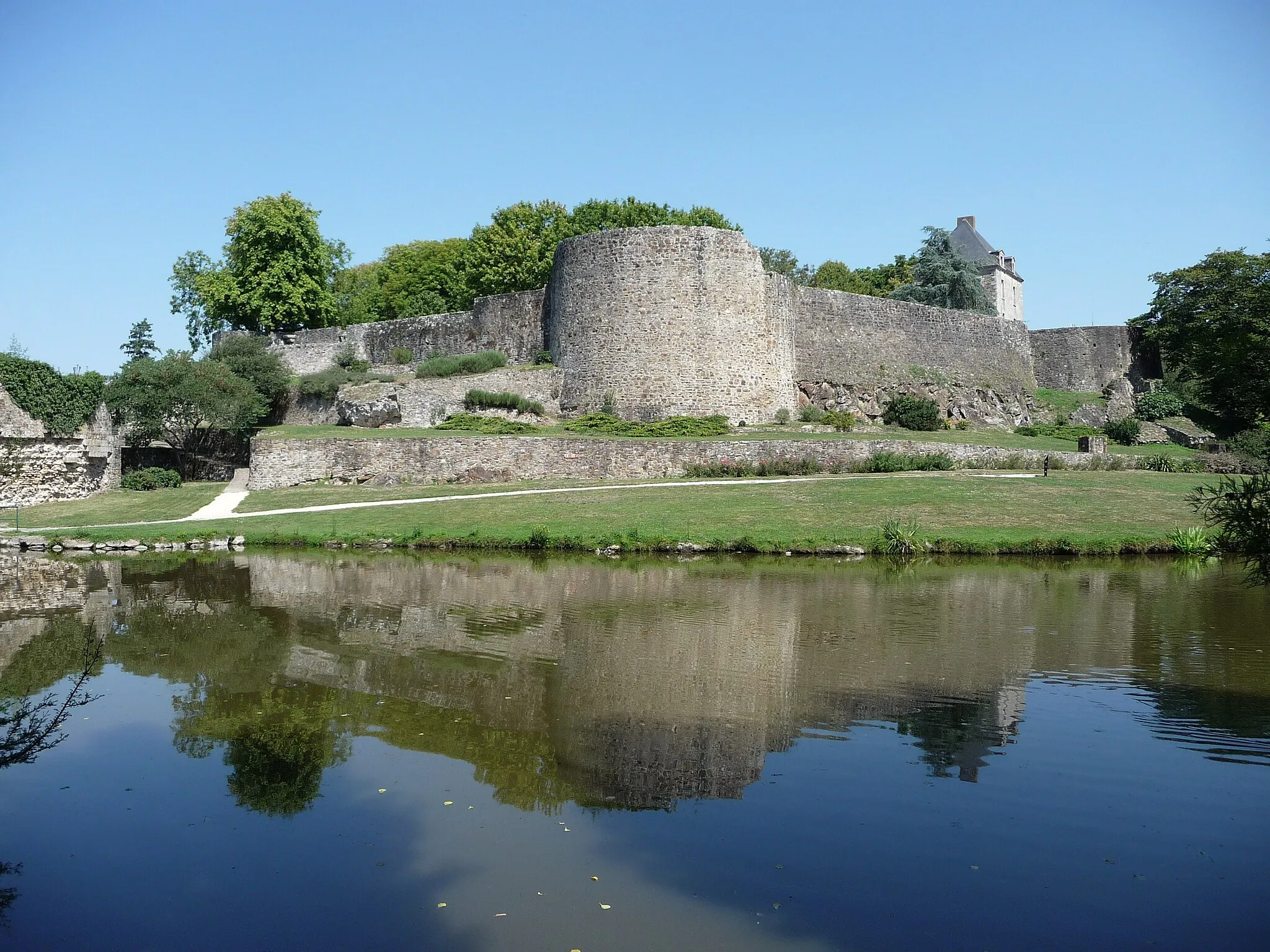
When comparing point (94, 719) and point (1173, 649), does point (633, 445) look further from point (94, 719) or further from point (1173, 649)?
point (94, 719)

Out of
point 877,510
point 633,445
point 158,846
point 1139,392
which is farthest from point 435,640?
point 1139,392

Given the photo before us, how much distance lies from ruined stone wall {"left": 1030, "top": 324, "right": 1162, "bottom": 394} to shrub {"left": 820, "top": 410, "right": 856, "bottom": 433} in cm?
1807

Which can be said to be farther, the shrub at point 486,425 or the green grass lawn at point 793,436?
the shrub at point 486,425

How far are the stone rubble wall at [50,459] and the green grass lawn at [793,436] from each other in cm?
460

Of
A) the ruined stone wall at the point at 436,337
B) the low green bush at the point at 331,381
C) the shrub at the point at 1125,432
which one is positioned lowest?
the shrub at the point at 1125,432

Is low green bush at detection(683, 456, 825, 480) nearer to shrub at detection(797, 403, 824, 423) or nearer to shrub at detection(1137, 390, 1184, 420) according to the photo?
shrub at detection(797, 403, 824, 423)

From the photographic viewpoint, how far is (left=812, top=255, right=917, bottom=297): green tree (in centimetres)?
6444

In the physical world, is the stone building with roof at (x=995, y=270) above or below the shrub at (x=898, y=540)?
above

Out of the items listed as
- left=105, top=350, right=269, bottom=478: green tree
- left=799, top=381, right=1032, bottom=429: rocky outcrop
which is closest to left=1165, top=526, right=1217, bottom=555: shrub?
left=799, top=381, right=1032, bottom=429: rocky outcrop

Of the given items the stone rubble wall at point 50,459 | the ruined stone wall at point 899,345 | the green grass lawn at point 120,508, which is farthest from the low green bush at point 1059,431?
the stone rubble wall at point 50,459

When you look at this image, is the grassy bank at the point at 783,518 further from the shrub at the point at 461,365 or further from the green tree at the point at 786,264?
the green tree at the point at 786,264

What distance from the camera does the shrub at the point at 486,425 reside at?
30688 mm

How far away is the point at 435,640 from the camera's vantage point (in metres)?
11.9

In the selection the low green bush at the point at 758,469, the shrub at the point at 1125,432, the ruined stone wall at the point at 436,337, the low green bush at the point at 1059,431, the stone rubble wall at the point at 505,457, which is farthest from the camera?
the ruined stone wall at the point at 436,337
